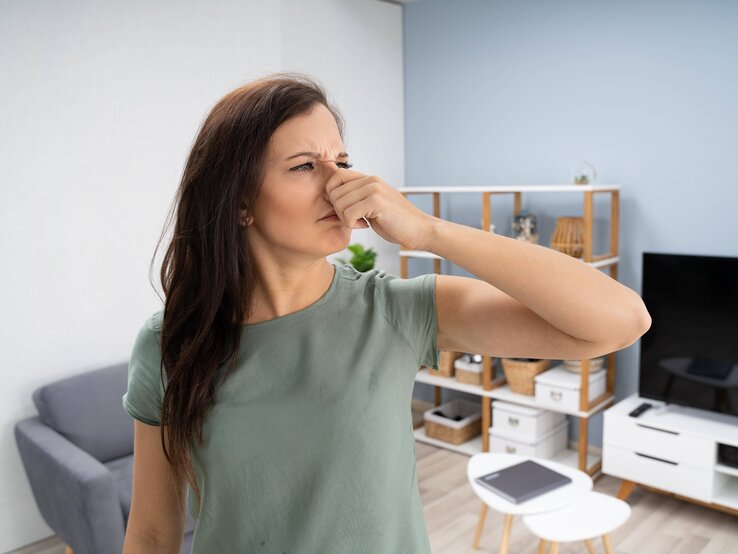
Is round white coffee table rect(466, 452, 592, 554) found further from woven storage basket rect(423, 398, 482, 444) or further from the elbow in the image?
the elbow

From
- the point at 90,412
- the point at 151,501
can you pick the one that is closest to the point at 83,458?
the point at 90,412

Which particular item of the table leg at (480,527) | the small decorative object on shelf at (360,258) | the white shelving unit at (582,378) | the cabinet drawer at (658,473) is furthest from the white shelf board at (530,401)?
the small decorative object on shelf at (360,258)

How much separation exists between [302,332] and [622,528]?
8.69ft

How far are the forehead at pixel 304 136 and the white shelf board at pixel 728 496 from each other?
2832 millimetres

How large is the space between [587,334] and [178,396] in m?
0.57

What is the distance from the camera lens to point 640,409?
3342 mm

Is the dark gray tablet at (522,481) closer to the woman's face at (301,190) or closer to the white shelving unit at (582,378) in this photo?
the white shelving unit at (582,378)

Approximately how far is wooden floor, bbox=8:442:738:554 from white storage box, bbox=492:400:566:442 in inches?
15.0

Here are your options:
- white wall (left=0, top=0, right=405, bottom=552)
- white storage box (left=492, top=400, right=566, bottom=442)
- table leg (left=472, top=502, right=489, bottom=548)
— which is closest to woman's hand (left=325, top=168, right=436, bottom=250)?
table leg (left=472, top=502, right=489, bottom=548)

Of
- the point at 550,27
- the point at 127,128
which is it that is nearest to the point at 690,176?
the point at 550,27

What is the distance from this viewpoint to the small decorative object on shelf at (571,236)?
3598 millimetres

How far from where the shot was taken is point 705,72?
3.29 metres

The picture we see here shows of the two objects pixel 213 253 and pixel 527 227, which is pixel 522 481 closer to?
pixel 527 227

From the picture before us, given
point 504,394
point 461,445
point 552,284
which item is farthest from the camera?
point 461,445
